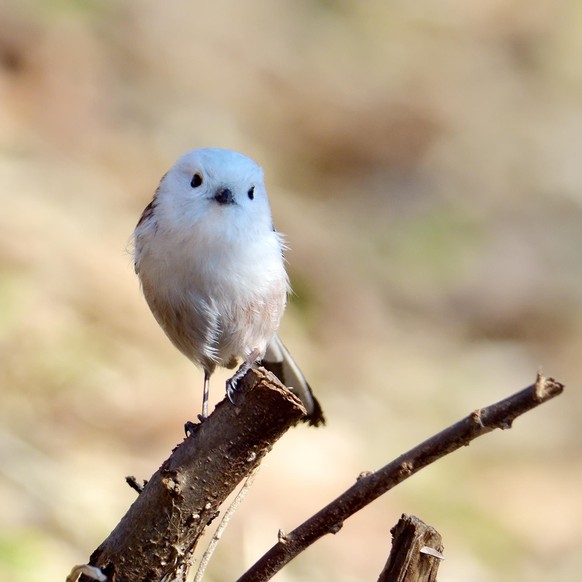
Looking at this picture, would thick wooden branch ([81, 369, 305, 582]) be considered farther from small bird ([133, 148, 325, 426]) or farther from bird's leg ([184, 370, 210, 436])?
small bird ([133, 148, 325, 426])

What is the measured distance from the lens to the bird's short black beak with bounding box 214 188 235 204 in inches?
128

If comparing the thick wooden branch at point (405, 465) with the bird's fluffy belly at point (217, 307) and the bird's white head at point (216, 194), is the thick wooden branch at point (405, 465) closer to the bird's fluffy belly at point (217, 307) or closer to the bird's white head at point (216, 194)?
the bird's fluffy belly at point (217, 307)

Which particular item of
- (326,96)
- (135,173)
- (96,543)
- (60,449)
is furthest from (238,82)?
(96,543)

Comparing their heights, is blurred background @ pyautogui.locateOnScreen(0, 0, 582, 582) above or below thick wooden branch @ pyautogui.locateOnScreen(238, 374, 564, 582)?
above

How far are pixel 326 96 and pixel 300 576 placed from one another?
190 inches

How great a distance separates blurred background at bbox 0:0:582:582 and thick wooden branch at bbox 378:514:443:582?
255cm

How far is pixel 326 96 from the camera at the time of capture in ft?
28.6

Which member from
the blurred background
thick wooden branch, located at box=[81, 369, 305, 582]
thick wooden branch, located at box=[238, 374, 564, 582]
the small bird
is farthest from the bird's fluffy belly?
the blurred background

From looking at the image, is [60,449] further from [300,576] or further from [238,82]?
[238,82]

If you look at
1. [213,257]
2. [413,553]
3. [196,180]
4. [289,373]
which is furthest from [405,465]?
[289,373]

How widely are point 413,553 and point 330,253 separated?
18.3 feet

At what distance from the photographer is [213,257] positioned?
3172mm

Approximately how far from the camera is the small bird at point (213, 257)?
3201mm

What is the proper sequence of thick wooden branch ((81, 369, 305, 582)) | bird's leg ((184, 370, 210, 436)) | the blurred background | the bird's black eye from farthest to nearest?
the blurred background, the bird's black eye, bird's leg ((184, 370, 210, 436)), thick wooden branch ((81, 369, 305, 582))
